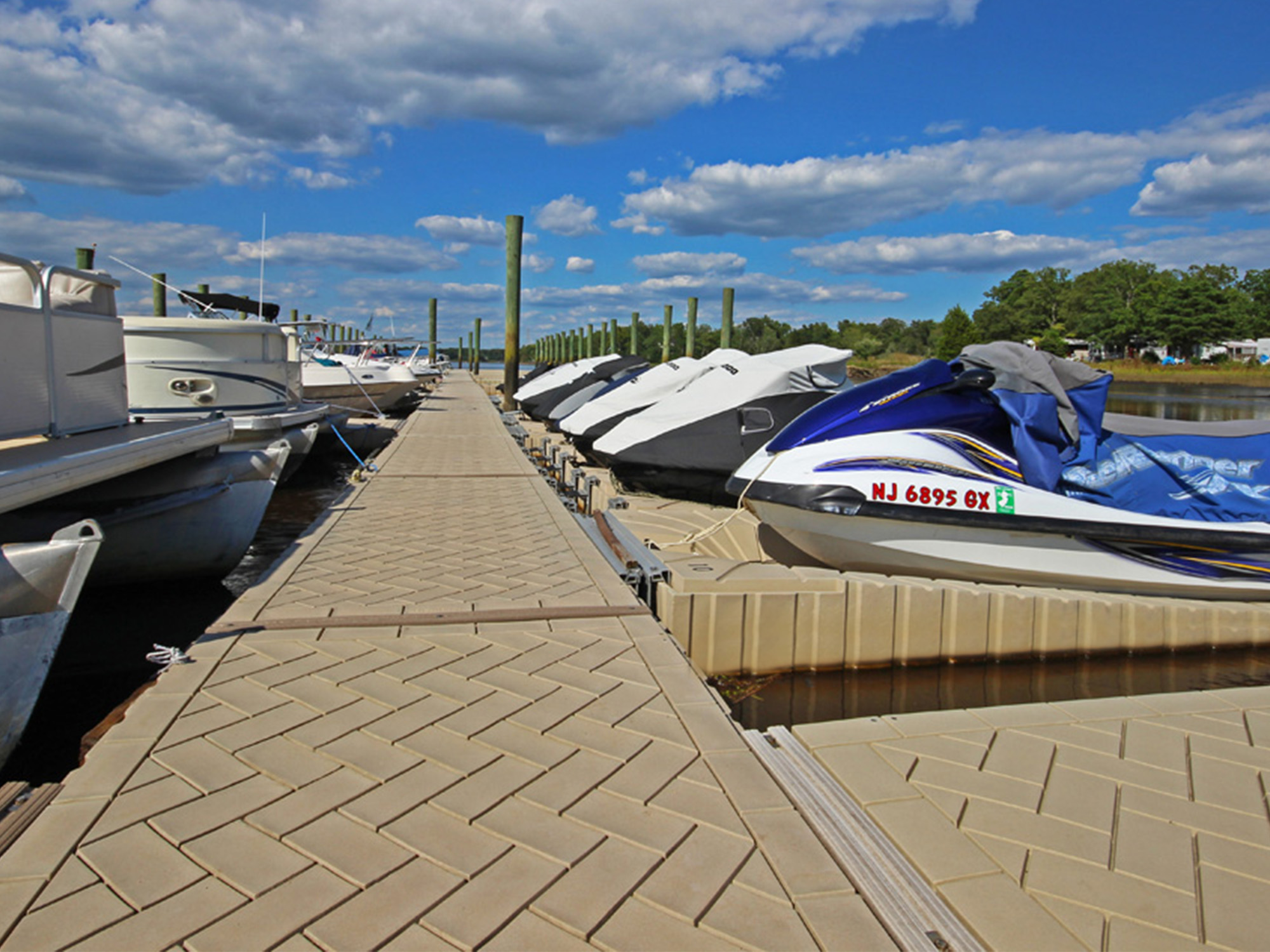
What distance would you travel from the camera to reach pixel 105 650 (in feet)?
16.7

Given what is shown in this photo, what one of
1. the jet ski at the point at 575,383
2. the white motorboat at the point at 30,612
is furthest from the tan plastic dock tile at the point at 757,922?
the jet ski at the point at 575,383

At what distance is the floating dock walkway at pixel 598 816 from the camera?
1.81 metres

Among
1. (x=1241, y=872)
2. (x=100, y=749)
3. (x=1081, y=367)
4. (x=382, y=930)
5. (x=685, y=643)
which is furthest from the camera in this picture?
(x=1081, y=367)

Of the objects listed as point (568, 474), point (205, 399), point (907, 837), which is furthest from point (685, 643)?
point (205, 399)

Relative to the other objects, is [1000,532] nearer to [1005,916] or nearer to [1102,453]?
[1102,453]

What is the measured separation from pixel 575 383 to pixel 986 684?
11479mm

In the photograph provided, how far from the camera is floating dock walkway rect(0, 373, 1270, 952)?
1.81 metres

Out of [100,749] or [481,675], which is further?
[481,675]

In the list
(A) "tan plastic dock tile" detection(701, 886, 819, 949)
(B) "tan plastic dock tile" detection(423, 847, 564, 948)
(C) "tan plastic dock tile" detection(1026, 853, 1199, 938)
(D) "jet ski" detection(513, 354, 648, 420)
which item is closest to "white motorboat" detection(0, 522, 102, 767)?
(B) "tan plastic dock tile" detection(423, 847, 564, 948)

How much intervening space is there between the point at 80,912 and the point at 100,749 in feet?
2.72

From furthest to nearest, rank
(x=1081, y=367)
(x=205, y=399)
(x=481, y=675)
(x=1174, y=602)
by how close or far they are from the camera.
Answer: (x=205, y=399) → (x=1081, y=367) → (x=1174, y=602) → (x=481, y=675)

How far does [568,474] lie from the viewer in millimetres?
9898

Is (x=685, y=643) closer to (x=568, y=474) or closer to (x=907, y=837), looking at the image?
(x=907, y=837)

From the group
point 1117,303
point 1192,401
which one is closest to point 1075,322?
point 1117,303
